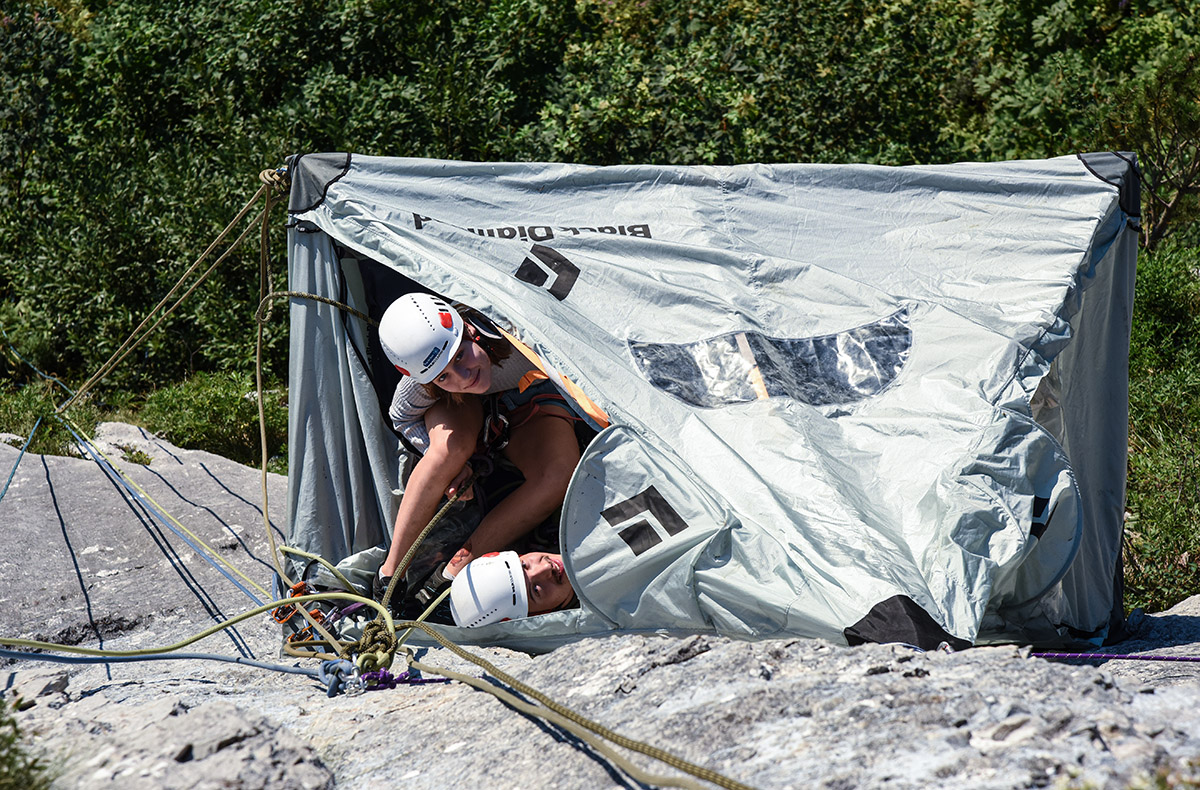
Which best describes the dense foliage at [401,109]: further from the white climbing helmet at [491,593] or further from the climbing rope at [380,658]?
the white climbing helmet at [491,593]

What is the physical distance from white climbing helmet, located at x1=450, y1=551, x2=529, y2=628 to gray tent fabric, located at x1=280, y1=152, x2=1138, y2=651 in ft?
0.22

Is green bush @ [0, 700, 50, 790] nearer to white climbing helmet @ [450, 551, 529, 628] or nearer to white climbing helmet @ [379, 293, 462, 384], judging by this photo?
white climbing helmet @ [450, 551, 529, 628]

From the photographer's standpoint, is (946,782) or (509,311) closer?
(946,782)

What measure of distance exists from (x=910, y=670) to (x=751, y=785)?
19.7 inches

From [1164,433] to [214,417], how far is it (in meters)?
5.60

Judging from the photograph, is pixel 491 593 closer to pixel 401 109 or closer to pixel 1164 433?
pixel 1164 433

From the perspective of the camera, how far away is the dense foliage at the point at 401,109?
6785mm

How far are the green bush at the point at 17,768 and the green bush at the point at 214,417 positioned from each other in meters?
4.31

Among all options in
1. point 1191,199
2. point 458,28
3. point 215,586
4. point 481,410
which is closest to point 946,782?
point 481,410

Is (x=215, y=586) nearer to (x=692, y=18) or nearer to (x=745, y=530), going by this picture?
(x=745, y=530)

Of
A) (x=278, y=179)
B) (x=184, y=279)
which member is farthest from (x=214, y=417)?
(x=278, y=179)

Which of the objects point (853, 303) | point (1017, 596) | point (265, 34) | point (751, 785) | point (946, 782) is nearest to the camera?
point (946, 782)

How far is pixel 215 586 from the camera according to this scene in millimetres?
4094

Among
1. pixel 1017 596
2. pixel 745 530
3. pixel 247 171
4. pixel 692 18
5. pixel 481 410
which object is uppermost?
pixel 692 18
